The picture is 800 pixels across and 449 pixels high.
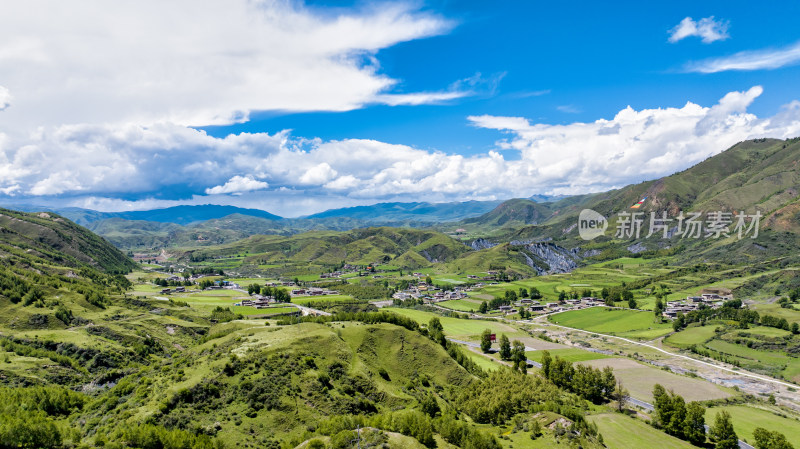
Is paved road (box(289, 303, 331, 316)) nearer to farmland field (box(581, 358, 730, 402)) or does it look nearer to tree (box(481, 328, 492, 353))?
tree (box(481, 328, 492, 353))

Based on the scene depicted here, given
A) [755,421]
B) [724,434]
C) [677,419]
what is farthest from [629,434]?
[755,421]

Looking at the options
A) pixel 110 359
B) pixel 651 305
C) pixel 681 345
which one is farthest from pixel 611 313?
pixel 110 359

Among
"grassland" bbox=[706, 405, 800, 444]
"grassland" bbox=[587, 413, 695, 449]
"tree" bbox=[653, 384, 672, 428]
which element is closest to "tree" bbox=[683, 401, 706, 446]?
"grassland" bbox=[587, 413, 695, 449]

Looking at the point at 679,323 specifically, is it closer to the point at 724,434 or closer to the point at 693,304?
the point at 693,304

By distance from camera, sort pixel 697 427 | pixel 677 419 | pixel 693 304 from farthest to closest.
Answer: pixel 693 304, pixel 677 419, pixel 697 427

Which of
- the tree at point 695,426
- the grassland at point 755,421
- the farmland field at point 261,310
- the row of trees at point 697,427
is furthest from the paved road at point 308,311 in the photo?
the grassland at point 755,421
